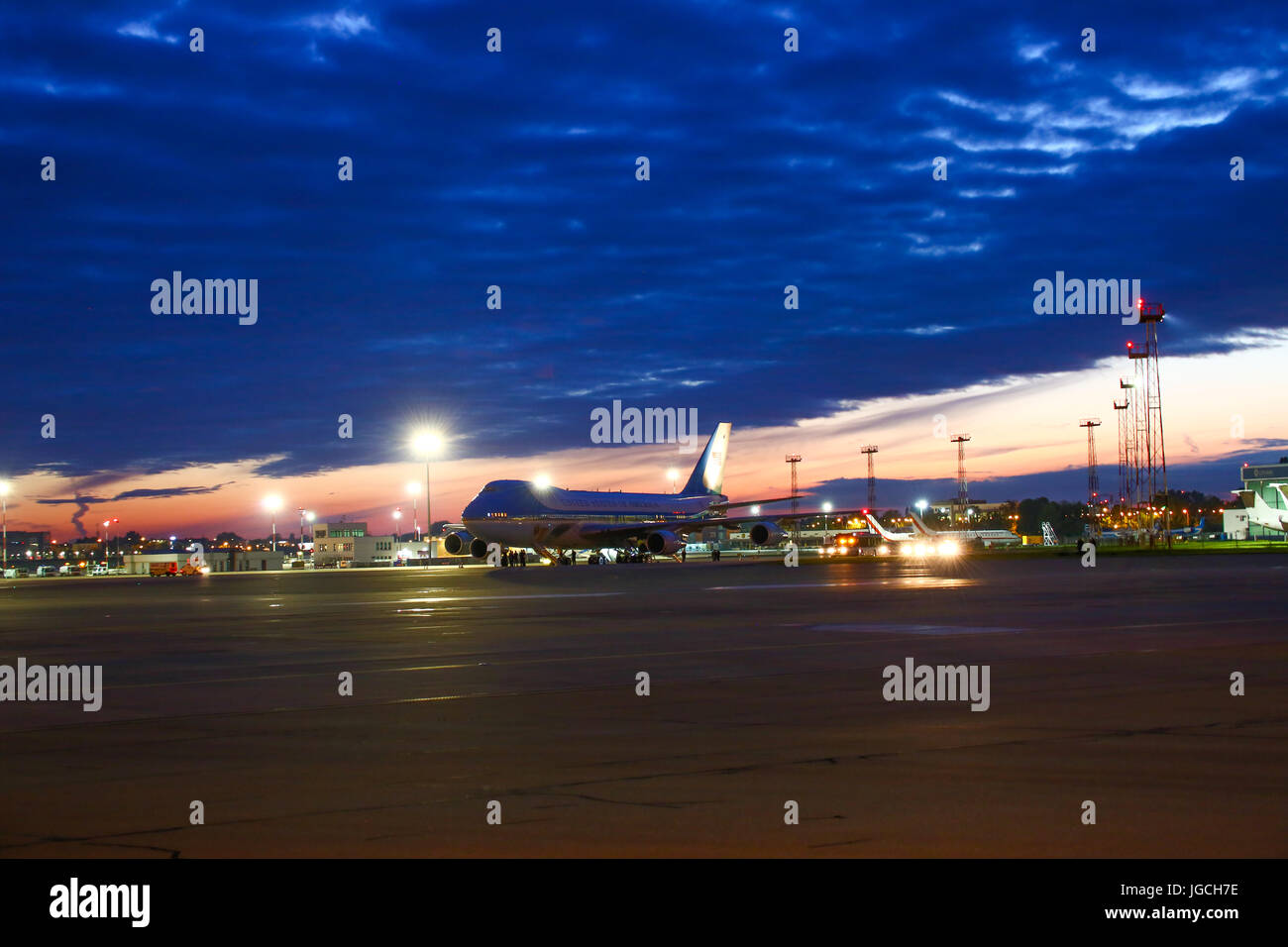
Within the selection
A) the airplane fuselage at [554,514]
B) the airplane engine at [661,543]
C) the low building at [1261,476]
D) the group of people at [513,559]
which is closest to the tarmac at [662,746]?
the airplane fuselage at [554,514]

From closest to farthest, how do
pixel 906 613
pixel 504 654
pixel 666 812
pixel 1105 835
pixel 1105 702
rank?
pixel 1105 835 < pixel 666 812 < pixel 1105 702 < pixel 504 654 < pixel 906 613

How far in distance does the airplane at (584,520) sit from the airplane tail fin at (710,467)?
9.98 feet

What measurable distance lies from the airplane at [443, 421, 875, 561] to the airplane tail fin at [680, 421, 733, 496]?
3042 mm

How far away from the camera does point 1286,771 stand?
7949mm

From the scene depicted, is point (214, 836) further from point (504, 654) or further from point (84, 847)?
point (504, 654)

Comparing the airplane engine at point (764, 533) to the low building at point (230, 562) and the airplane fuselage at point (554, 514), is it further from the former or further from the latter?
the low building at point (230, 562)

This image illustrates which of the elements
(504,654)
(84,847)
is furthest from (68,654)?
(84,847)

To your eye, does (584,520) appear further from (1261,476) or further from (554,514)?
(1261,476)

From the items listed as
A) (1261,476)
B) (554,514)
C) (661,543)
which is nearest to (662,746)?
(554,514)

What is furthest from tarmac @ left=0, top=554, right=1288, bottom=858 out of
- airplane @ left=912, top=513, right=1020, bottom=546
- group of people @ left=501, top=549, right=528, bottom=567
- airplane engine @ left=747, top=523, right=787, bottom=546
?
airplane @ left=912, top=513, right=1020, bottom=546

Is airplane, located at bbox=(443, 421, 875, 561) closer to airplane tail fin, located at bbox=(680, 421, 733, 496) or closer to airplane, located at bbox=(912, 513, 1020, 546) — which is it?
Answer: airplane tail fin, located at bbox=(680, 421, 733, 496)

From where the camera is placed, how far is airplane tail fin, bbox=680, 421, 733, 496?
98.2 meters
